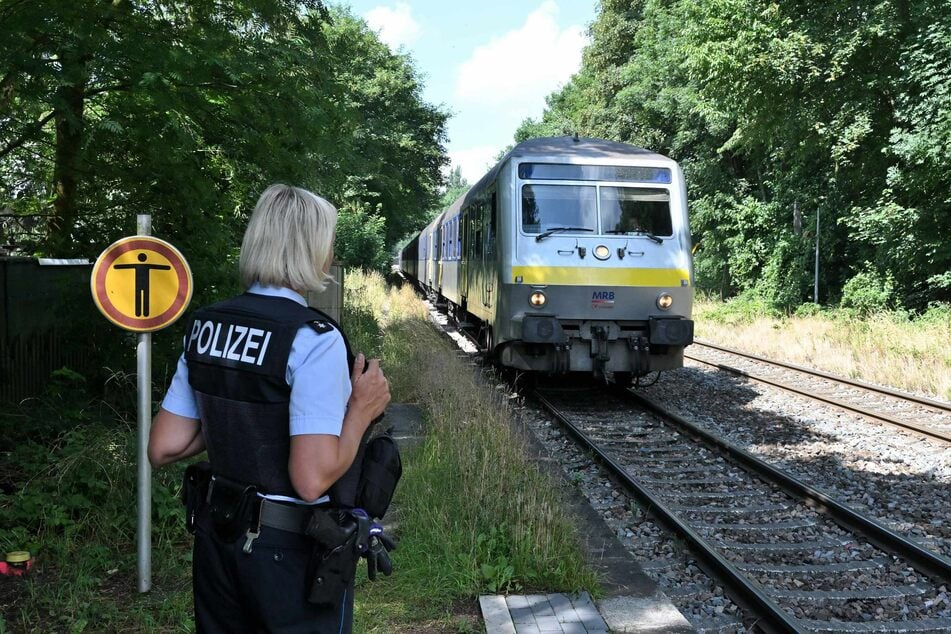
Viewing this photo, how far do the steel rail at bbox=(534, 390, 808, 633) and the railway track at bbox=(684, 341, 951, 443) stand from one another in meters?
3.62

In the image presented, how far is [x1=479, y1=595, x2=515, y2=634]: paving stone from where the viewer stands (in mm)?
3754

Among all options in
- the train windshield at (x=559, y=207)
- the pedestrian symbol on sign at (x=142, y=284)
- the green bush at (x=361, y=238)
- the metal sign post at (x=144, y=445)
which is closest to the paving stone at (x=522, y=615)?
the metal sign post at (x=144, y=445)

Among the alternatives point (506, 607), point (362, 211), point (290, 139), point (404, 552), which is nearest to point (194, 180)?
point (290, 139)

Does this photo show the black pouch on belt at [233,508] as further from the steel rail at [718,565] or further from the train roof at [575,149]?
the train roof at [575,149]

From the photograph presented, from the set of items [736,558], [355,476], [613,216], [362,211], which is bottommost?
[736,558]

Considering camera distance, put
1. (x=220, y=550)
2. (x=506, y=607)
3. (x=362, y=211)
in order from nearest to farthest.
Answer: (x=220, y=550) < (x=506, y=607) < (x=362, y=211)

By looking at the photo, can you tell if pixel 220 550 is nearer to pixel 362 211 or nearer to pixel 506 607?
pixel 506 607

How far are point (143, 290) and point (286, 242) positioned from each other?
202 centimetres

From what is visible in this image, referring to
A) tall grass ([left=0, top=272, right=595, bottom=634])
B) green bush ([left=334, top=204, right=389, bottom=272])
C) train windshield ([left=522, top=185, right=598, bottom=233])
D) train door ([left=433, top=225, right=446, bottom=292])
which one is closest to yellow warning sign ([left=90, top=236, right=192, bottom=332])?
tall grass ([left=0, top=272, right=595, bottom=634])

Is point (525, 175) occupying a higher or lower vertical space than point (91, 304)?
higher

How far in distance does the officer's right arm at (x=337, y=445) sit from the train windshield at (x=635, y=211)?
8.08m

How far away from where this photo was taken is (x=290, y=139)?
7.17m

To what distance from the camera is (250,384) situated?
6.73 feet

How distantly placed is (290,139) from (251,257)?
5.25 meters
